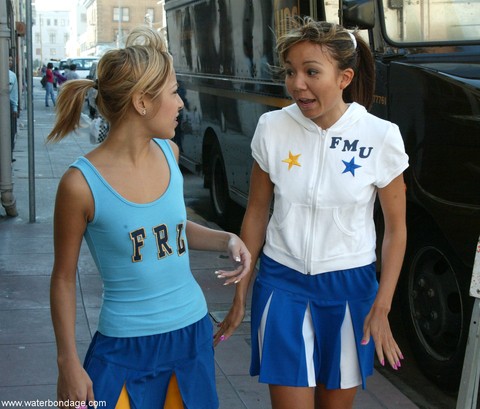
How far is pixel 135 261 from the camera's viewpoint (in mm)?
2572

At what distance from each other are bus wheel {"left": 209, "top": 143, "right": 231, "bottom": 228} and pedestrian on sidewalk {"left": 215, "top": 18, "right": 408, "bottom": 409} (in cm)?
674

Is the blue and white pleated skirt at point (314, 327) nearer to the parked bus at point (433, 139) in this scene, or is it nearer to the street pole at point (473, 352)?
the street pole at point (473, 352)

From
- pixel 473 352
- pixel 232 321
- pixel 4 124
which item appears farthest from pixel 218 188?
pixel 232 321

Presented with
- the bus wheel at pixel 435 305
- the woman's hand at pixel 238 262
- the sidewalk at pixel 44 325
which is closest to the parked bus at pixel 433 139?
the bus wheel at pixel 435 305

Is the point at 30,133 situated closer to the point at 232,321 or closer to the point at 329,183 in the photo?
the point at 232,321

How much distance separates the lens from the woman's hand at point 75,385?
246 centimetres

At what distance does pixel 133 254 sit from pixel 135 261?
2cm

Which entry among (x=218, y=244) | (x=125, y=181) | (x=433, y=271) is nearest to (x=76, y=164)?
(x=125, y=181)

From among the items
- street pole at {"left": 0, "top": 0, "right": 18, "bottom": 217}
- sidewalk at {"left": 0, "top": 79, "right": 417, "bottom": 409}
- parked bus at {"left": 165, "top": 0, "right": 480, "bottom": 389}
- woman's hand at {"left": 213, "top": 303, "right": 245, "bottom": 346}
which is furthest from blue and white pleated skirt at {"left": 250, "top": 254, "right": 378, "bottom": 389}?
street pole at {"left": 0, "top": 0, "right": 18, "bottom": 217}

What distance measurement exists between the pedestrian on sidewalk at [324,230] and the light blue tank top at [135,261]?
0.54 meters

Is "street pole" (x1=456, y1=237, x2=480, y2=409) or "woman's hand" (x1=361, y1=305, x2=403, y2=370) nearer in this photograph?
"woman's hand" (x1=361, y1=305, x2=403, y2=370)

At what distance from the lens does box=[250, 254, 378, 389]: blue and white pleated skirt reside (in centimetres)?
305

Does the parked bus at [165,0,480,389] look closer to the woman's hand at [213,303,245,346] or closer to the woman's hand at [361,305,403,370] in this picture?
the woman's hand at [361,305,403,370]

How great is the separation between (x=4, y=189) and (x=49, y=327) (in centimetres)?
420
